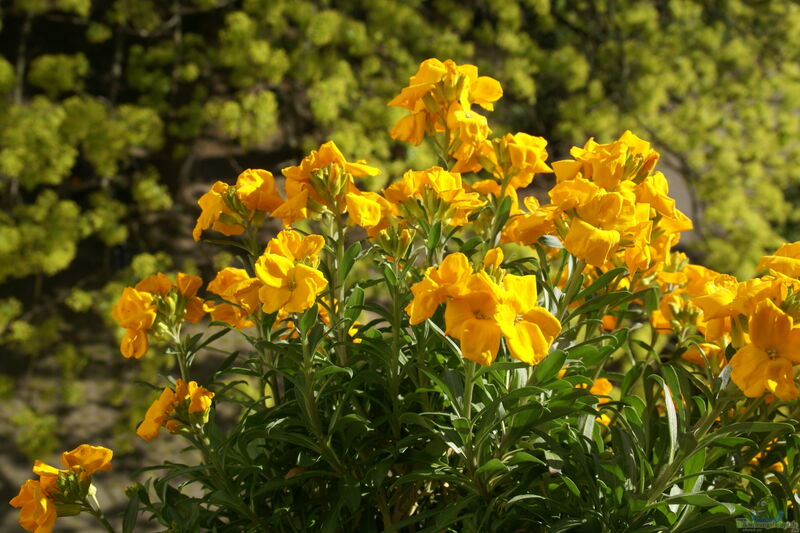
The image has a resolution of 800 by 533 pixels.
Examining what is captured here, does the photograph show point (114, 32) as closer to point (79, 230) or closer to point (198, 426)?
point (79, 230)

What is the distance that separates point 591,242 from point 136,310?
Answer: 1.23 ft

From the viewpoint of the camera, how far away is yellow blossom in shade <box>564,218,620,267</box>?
47cm

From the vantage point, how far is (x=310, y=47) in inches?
82.1

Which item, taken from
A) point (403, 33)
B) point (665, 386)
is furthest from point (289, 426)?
point (403, 33)

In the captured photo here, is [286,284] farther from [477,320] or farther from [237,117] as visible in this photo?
[237,117]

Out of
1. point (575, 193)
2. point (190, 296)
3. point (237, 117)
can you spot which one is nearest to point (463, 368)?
point (575, 193)

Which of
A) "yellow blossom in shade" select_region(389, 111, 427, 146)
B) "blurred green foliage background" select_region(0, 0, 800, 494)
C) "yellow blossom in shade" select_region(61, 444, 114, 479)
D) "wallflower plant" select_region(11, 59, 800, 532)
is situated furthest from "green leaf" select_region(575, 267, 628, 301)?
"blurred green foliage background" select_region(0, 0, 800, 494)

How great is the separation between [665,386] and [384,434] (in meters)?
0.23

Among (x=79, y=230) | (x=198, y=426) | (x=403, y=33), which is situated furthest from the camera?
(x=403, y=33)

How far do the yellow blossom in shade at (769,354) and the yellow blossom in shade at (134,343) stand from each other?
0.46m

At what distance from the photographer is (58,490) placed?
1.83ft

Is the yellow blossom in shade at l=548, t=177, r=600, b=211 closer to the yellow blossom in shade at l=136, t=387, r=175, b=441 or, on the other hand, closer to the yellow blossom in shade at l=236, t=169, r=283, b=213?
the yellow blossom in shade at l=236, t=169, r=283, b=213

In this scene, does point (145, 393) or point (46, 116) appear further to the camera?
point (145, 393)

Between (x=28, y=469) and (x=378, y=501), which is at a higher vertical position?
(x=378, y=501)
